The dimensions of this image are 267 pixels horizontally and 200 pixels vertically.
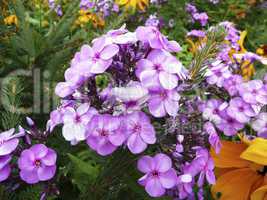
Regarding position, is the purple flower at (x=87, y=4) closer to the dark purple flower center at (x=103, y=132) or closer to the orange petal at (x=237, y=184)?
the orange petal at (x=237, y=184)

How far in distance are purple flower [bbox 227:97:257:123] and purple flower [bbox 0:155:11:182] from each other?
437 mm

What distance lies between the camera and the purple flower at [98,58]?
63 centimetres

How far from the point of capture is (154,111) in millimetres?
623

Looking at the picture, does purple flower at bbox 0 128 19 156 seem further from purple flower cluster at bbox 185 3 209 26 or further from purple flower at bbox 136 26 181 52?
purple flower cluster at bbox 185 3 209 26

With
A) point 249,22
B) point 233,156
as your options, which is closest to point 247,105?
point 233,156

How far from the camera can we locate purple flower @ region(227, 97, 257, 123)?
0.90 meters

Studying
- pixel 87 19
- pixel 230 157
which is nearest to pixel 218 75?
pixel 230 157

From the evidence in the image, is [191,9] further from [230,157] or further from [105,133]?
[105,133]

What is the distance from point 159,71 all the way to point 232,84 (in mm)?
448

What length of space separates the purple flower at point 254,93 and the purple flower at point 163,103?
0.33m

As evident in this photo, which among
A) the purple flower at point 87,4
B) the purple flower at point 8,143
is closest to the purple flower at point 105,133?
the purple flower at point 8,143

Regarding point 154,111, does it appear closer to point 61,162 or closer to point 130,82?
point 130,82

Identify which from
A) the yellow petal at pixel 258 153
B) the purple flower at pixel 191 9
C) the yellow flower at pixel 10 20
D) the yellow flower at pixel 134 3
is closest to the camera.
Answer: the yellow petal at pixel 258 153

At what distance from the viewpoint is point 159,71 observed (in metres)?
0.63
